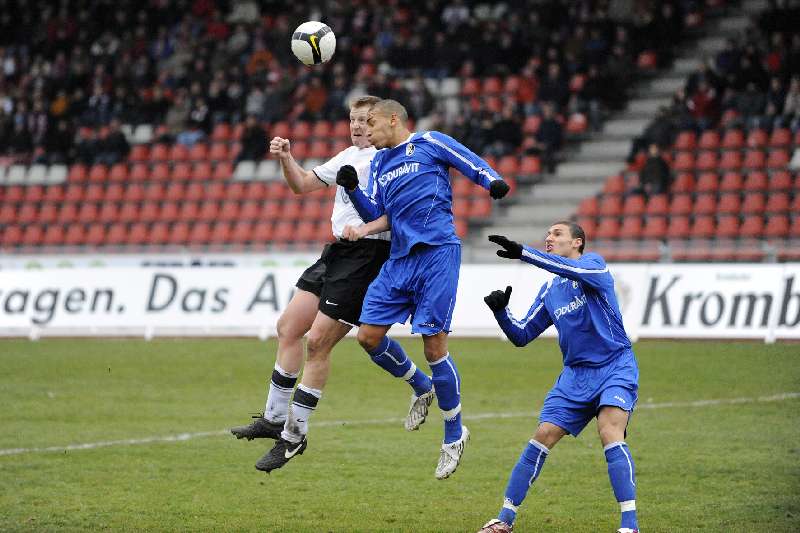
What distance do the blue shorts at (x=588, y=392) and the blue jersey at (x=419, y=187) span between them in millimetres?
1355

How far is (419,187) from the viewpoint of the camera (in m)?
8.73

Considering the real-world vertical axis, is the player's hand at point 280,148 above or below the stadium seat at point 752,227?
above

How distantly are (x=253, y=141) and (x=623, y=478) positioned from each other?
70.1 feet

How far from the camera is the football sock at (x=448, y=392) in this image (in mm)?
9078

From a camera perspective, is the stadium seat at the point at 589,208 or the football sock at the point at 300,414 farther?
the stadium seat at the point at 589,208

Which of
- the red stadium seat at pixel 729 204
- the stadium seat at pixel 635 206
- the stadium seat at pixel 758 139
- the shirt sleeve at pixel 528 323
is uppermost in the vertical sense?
the shirt sleeve at pixel 528 323

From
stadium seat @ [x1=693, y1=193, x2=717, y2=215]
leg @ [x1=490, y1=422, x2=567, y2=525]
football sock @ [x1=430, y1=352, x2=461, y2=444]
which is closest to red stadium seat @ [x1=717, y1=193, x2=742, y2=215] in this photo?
stadium seat @ [x1=693, y1=193, x2=717, y2=215]

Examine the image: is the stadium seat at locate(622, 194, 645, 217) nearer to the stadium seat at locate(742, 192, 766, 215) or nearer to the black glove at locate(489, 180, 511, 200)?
the stadium seat at locate(742, 192, 766, 215)

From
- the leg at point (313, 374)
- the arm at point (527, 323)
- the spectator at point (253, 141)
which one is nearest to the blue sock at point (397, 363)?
the leg at point (313, 374)

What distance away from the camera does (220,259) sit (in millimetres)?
21750

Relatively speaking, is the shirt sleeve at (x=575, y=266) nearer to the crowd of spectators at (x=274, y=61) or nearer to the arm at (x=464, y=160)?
the arm at (x=464, y=160)

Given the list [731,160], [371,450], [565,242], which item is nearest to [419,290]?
[565,242]

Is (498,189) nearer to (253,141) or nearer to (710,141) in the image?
(710,141)

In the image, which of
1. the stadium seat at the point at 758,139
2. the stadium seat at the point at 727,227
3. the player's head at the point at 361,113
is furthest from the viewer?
the stadium seat at the point at 758,139
